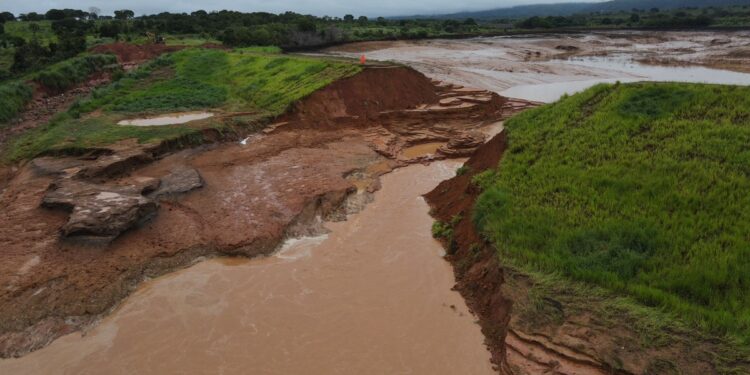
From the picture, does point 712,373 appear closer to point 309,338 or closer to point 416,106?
point 309,338

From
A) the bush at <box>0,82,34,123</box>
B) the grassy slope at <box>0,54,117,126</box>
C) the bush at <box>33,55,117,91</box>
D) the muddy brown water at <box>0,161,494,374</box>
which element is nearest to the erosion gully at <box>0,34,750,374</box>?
the muddy brown water at <box>0,161,494,374</box>

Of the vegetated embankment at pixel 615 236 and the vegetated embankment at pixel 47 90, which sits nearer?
the vegetated embankment at pixel 615 236

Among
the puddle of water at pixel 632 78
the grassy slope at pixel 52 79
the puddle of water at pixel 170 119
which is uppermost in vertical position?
the grassy slope at pixel 52 79

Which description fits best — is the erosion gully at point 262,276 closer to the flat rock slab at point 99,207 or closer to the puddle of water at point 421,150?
the puddle of water at point 421,150

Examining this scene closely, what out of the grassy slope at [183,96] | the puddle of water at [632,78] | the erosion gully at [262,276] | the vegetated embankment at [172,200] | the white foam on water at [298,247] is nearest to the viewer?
the erosion gully at [262,276]

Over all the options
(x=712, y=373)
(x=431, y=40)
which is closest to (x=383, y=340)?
(x=712, y=373)

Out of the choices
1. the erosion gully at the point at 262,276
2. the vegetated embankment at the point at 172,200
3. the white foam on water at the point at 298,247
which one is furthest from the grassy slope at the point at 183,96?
the white foam on water at the point at 298,247

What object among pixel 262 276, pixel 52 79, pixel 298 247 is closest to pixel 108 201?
pixel 262 276
